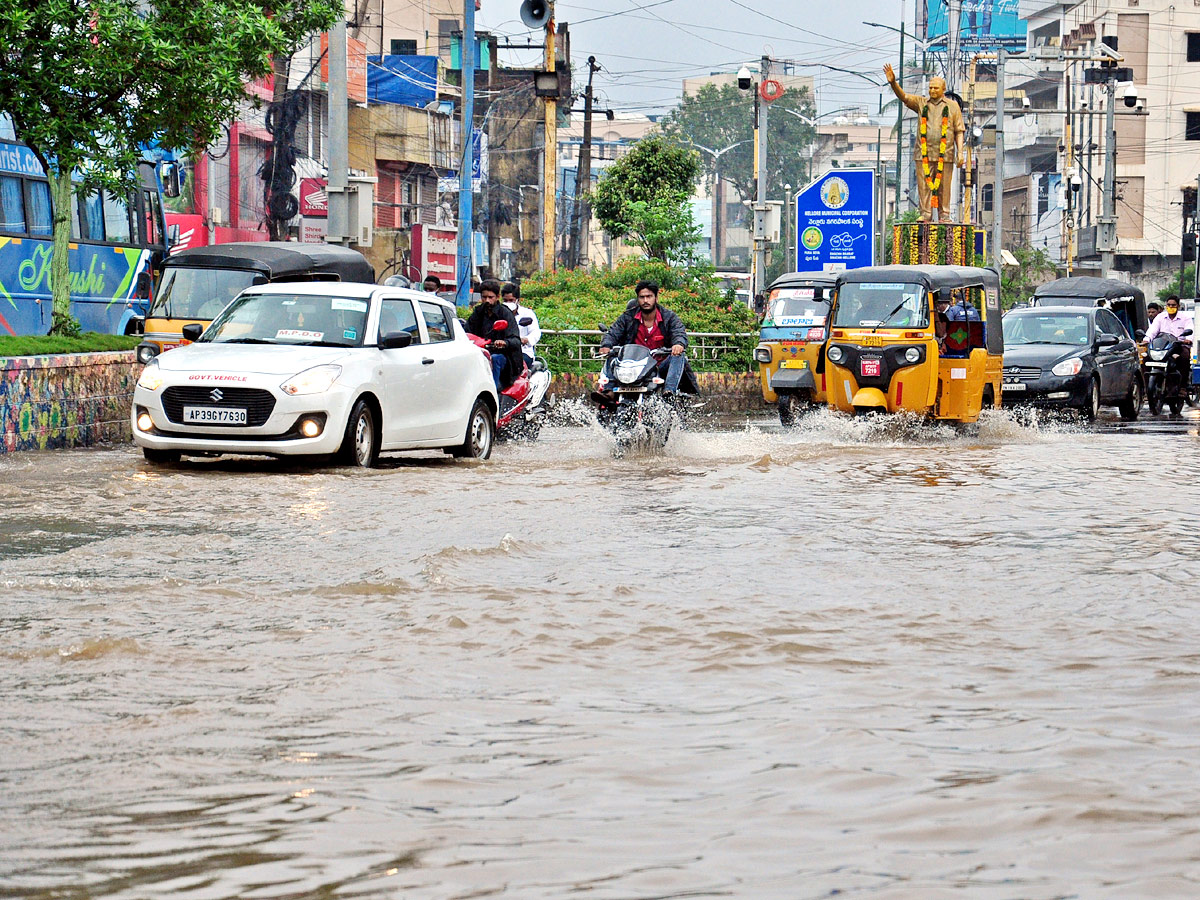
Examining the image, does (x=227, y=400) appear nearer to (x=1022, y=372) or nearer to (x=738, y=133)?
(x=1022, y=372)

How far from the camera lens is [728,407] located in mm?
31250

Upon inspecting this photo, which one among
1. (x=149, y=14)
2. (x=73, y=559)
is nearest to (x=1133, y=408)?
(x=149, y=14)

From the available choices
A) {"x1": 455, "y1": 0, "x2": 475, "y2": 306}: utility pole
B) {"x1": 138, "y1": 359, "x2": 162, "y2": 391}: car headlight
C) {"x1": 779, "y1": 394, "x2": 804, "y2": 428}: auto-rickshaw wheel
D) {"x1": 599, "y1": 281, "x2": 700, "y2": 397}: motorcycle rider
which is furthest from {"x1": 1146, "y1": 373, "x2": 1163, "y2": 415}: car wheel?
{"x1": 138, "y1": 359, "x2": 162, "y2": 391}: car headlight

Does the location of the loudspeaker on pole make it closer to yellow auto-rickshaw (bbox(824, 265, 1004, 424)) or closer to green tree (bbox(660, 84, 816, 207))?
yellow auto-rickshaw (bbox(824, 265, 1004, 424))

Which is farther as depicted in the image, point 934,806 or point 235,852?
point 934,806

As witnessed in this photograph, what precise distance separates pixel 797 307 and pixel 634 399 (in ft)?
35.7

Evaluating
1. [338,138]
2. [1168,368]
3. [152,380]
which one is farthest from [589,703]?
[1168,368]

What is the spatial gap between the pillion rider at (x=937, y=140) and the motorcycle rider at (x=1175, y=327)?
3.83 meters

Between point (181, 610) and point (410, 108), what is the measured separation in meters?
51.3

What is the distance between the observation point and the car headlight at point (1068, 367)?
80.5 feet

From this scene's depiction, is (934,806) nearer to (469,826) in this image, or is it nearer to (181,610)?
(469,826)

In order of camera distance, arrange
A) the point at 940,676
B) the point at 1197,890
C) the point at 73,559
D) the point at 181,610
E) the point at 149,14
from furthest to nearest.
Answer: the point at 149,14 → the point at 73,559 → the point at 181,610 → the point at 940,676 → the point at 1197,890

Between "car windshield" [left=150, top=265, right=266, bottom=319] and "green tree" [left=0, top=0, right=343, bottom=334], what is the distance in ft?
5.26

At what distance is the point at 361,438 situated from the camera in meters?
14.1
